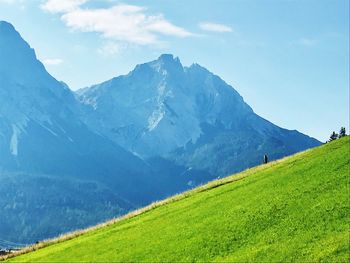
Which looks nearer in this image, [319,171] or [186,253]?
[186,253]

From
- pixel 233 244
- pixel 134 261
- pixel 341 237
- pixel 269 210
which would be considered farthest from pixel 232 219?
pixel 341 237

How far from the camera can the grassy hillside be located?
109ft

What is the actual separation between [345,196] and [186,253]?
11249 mm

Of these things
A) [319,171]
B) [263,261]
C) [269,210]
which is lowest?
[263,261]

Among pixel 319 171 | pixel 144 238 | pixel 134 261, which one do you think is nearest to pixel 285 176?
pixel 319 171

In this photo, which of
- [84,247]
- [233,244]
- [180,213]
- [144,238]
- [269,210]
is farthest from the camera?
[180,213]

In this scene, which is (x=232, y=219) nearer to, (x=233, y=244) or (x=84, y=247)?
(x=233, y=244)

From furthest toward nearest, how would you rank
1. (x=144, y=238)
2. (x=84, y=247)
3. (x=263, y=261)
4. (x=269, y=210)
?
(x=84, y=247), (x=144, y=238), (x=269, y=210), (x=263, y=261)

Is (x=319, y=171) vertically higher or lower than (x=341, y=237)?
higher

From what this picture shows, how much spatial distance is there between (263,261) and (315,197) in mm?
10767

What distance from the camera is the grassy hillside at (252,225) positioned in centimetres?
3319

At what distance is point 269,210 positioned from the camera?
40.7 metres

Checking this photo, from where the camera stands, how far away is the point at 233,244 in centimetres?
3647

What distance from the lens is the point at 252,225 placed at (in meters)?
38.8
